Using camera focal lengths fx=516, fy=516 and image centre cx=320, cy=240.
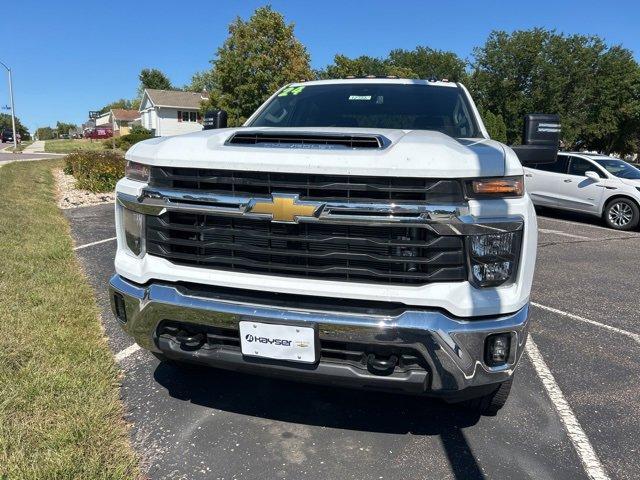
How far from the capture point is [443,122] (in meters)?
3.82

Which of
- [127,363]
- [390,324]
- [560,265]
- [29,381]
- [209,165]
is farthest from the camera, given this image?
[560,265]

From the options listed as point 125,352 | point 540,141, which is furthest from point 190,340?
point 540,141

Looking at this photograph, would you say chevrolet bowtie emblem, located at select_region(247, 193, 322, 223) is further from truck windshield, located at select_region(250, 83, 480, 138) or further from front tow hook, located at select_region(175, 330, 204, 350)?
truck windshield, located at select_region(250, 83, 480, 138)

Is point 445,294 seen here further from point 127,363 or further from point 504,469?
point 127,363

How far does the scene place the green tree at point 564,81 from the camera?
1535 inches

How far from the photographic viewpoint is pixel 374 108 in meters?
4.04

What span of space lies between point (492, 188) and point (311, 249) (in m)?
0.87

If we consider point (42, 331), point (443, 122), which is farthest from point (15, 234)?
point (443, 122)

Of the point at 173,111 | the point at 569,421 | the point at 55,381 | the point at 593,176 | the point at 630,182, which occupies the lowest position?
the point at 569,421

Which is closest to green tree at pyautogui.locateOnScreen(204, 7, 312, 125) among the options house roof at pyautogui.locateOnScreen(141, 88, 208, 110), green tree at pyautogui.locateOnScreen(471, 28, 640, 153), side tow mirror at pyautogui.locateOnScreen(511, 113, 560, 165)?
green tree at pyautogui.locateOnScreen(471, 28, 640, 153)

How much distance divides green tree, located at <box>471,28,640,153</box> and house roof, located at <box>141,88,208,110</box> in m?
29.4

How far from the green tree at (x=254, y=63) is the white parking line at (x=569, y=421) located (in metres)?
27.1

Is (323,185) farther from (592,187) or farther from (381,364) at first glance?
(592,187)

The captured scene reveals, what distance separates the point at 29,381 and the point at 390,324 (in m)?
2.31
